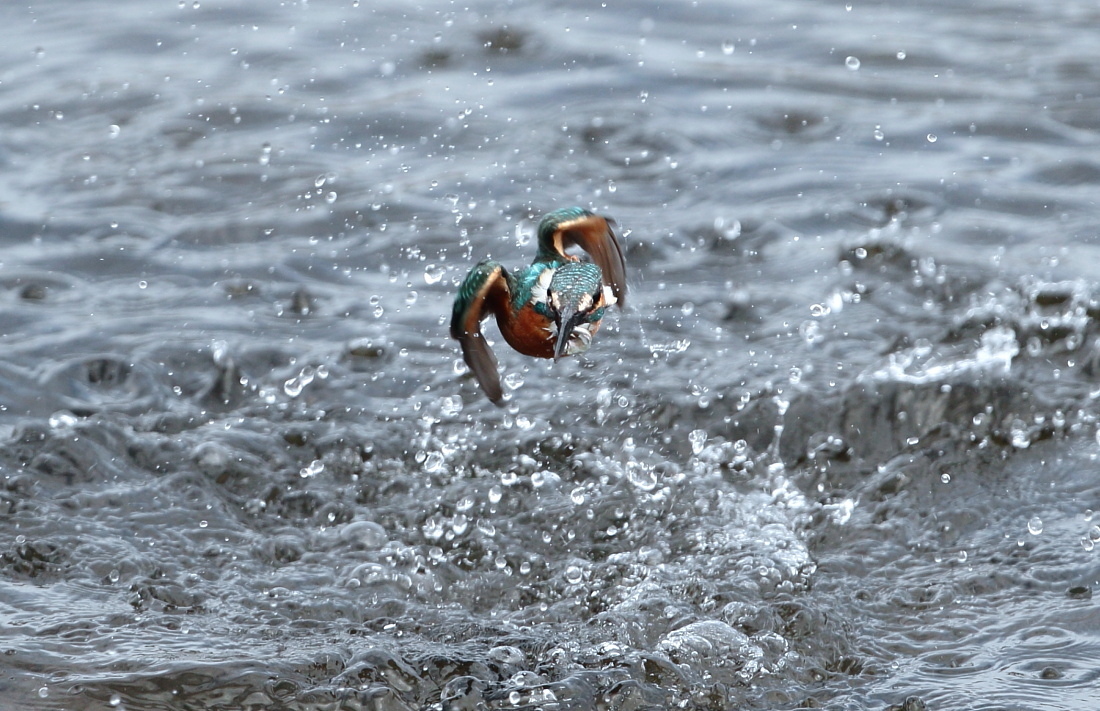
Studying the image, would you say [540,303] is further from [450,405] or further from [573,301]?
[450,405]

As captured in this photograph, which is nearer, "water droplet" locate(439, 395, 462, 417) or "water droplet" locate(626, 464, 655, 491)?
Result: "water droplet" locate(626, 464, 655, 491)

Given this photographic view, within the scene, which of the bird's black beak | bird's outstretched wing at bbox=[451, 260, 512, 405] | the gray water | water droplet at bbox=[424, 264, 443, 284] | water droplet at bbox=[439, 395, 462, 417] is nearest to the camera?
the bird's black beak

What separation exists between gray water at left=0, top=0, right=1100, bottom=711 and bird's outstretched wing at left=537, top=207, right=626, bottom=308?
912 mm

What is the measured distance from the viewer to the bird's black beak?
346 centimetres

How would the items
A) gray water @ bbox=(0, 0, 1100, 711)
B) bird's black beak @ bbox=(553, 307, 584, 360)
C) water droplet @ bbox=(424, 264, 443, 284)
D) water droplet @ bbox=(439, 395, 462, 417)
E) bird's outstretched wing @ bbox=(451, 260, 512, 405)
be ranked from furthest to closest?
water droplet @ bbox=(424, 264, 443, 284) → water droplet @ bbox=(439, 395, 462, 417) → gray water @ bbox=(0, 0, 1100, 711) → bird's outstretched wing @ bbox=(451, 260, 512, 405) → bird's black beak @ bbox=(553, 307, 584, 360)

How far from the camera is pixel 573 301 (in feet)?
11.5

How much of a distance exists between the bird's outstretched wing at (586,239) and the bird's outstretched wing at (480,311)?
0.69ft

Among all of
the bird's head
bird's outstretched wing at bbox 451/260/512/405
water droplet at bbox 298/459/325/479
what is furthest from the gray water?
the bird's head

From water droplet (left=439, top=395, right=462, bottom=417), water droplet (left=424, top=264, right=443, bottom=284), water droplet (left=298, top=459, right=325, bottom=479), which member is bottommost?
water droplet (left=298, top=459, right=325, bottom=479)

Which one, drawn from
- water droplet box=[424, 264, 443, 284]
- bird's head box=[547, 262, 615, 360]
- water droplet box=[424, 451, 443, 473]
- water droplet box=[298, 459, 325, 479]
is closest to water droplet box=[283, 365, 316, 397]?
water droplet box=[298, 459, 325, 479]

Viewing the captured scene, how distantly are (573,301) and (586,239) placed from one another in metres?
0.69

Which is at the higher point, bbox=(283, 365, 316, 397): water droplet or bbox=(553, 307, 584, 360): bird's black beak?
bbox=(553, 307, 584, 360): bird's black beak

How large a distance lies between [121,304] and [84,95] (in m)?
2.46

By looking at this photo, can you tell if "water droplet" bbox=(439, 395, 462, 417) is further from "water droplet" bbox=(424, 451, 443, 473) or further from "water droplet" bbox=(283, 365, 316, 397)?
"water droplet" bbox=(283, 365, 316, 397)
